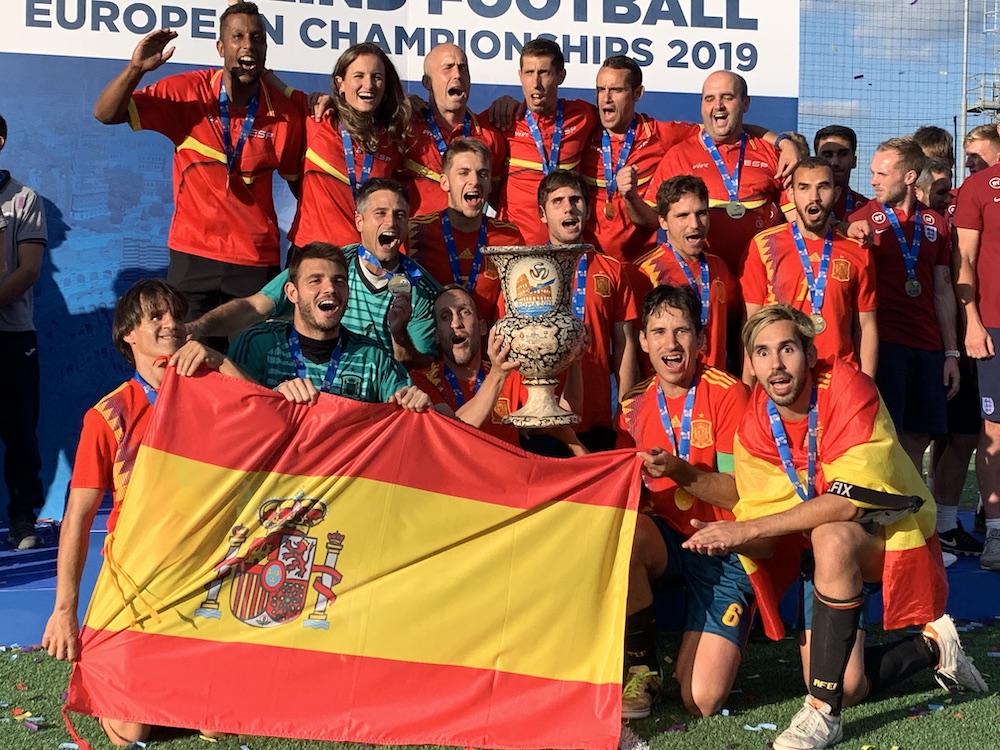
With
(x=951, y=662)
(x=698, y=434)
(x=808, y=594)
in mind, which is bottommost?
(x=951, y=662)

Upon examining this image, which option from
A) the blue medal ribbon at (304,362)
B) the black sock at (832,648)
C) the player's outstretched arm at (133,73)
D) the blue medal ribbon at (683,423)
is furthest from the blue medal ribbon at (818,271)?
the player's outstretched arm at (133,73)

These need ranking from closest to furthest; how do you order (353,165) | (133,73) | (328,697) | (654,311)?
(328,697), (654,311), (133,73), (353,165)

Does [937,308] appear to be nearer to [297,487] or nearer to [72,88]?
[297,487]

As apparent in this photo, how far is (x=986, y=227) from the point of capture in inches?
239

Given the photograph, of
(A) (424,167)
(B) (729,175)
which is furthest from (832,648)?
(A) (424,167)

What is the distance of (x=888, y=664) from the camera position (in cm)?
430

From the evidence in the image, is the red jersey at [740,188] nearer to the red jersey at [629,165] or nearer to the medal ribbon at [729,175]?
the medal ribbon at [729,175]

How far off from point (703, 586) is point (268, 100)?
3.02 m

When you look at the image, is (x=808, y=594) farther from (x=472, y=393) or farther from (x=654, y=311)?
(x=472, y=393)

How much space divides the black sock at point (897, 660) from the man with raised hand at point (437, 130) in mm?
2742

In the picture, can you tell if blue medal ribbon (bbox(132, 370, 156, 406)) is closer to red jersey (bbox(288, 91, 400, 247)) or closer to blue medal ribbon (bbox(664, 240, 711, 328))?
red jersey (bbox(288, 91, 400, 247))

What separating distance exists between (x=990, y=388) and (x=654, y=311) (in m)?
2.37

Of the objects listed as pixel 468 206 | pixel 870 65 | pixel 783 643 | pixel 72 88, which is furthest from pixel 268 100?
pixel 870 65

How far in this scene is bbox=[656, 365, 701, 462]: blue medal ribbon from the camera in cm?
436
